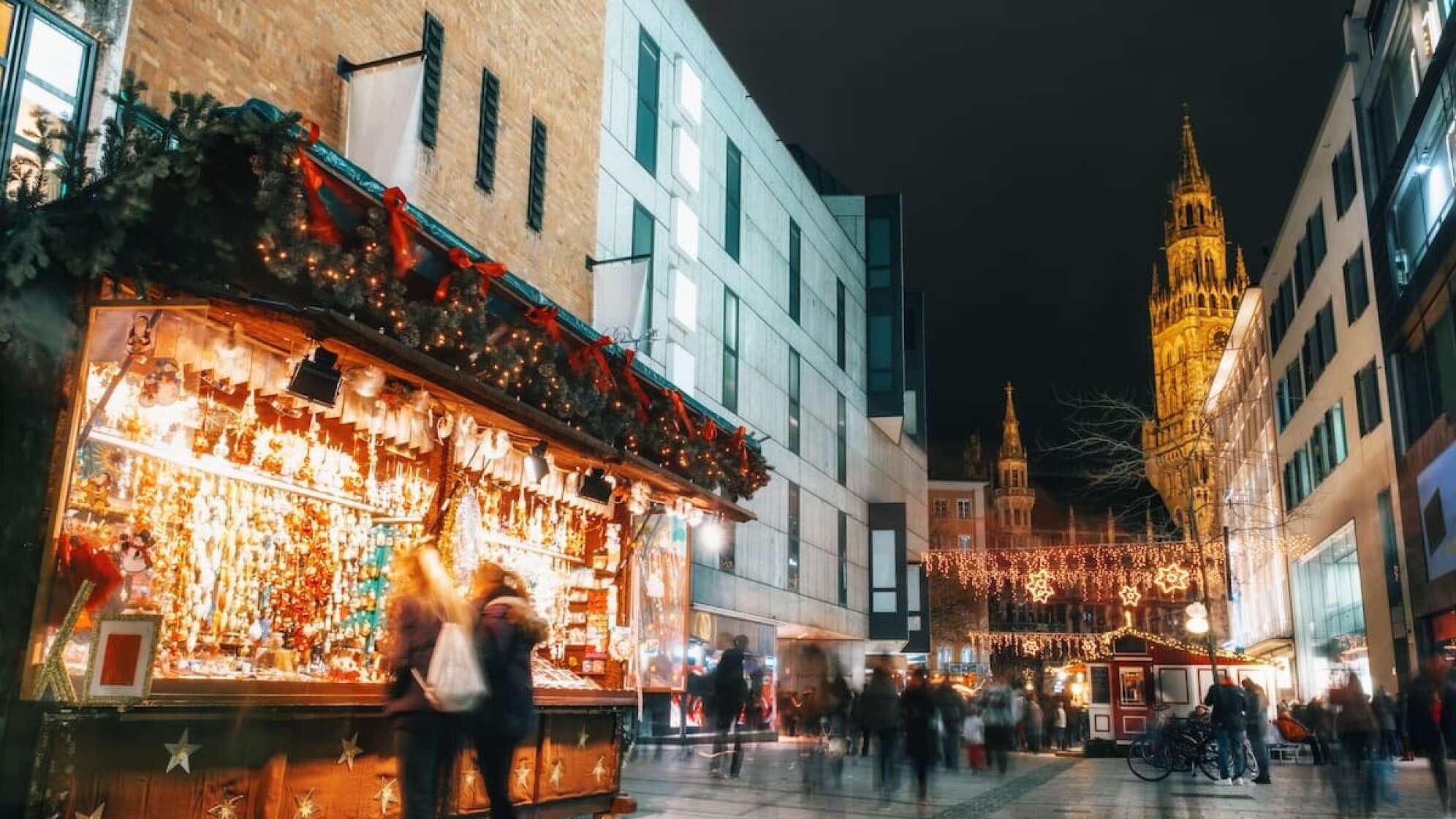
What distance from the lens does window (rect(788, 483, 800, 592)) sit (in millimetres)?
35500

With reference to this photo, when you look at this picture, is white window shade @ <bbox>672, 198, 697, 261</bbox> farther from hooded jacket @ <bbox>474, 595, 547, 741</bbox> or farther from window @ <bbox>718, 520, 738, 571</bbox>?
hooded jacket @ <bbox>474, 595, 547, 741</bbox>

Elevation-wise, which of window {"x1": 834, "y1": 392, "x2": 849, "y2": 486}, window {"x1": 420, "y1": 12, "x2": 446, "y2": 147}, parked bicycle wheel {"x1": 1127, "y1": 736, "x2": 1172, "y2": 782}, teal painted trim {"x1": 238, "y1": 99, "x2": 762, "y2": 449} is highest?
window {"x1": 834, "y1": 392, "x2": 849, "y2": 486}

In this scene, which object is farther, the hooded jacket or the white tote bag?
the hooded jacket

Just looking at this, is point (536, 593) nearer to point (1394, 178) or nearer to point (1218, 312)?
A: point (1394, 178)

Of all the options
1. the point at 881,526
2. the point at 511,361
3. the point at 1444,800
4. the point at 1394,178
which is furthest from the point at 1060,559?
the point at 511,361

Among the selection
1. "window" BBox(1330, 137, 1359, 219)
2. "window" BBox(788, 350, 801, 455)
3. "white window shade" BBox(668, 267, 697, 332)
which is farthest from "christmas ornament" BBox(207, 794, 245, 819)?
"window" BBox(1330, 137, 1359, 219)

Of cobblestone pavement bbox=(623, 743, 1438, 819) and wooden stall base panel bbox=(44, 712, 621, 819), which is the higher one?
wooden stall base panel bbox=(44, 712, 621, 819)

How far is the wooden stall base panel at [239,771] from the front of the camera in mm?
6215

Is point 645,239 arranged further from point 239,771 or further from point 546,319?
point 239,771

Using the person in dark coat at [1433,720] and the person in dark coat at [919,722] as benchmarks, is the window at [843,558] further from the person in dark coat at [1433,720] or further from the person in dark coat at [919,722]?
the person in dark coat at [1433,720]

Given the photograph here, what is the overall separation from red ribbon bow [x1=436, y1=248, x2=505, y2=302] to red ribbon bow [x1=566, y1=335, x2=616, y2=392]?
4.86 feet

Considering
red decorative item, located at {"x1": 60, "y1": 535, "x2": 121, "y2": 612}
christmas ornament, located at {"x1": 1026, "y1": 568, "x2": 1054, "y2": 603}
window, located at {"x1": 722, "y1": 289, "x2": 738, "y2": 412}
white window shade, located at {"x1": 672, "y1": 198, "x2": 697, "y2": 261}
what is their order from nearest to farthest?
red decorative item, located at {"x1": 60, "y1": 535, "x2": 121, "y2": 612} < white window shade, located at {"x1": 672, "y1": 198, "x2": 697, "y2": 261} < window, located at {"x1": 722, "y1": 289, "x2": 738, "y2": 412} < christmas ornament, located at {"x1": 1026, "y1": 568, "x2": 1054, "y2": 603}

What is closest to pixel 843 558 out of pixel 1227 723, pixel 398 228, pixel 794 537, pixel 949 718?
pixel 794 537

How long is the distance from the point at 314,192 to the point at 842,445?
36.0 meters
